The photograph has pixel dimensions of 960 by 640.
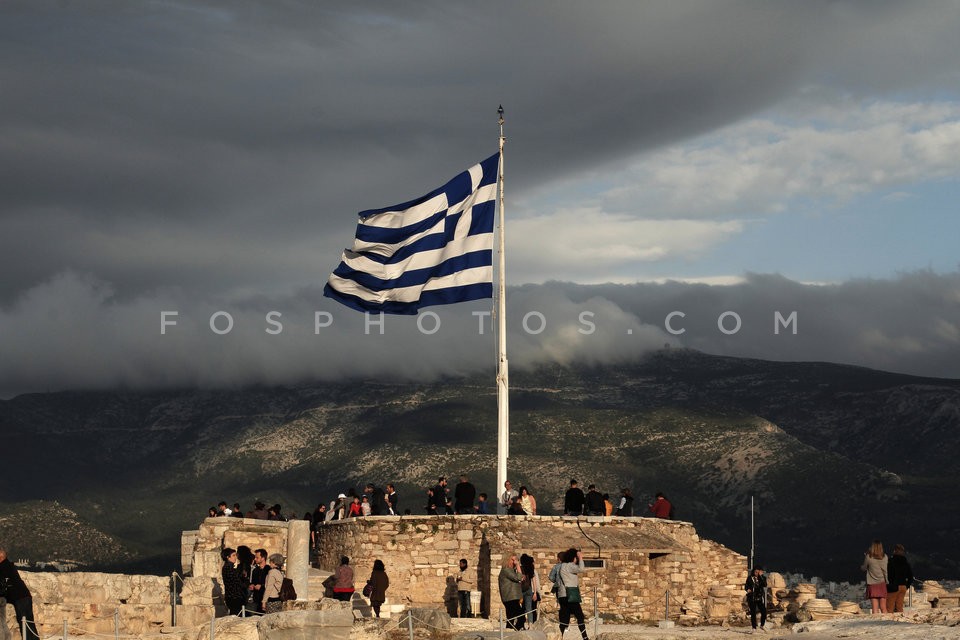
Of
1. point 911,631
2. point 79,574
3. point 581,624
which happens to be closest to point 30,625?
point 79,574

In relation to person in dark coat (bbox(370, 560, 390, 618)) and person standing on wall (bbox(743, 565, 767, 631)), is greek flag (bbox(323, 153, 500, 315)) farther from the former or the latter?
person standing on wall (bbox(743, 565, 767, 631))

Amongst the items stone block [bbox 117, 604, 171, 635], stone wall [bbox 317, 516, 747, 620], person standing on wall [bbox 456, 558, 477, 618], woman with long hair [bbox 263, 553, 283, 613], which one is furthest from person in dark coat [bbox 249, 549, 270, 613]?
stone wall [bbox 317, 516, 747, 620]

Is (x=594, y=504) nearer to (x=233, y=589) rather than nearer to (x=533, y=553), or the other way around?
(x=533, y=553)

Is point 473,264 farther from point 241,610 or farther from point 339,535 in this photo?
point 241,610

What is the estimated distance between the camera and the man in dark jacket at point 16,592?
31.0 meters

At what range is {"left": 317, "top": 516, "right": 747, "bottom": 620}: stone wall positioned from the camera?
4169 centimetres

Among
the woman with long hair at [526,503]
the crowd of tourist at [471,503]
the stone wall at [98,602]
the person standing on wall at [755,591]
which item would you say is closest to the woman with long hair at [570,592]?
the person standing on wall at [755,591]

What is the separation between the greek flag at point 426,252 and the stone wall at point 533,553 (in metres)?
6.72

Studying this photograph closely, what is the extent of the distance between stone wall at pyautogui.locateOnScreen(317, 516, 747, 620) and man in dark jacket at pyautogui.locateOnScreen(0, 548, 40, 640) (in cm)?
1261

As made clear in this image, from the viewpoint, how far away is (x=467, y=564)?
41.6 metres

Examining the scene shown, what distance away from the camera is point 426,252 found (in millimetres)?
45188

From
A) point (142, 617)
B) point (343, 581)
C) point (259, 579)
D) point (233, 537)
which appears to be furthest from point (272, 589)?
point (233, 537)

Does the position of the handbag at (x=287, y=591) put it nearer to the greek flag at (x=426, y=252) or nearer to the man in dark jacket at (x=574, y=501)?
the man in dark jacket at (x=574, y=501)

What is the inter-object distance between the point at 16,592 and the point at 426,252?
1789cm
